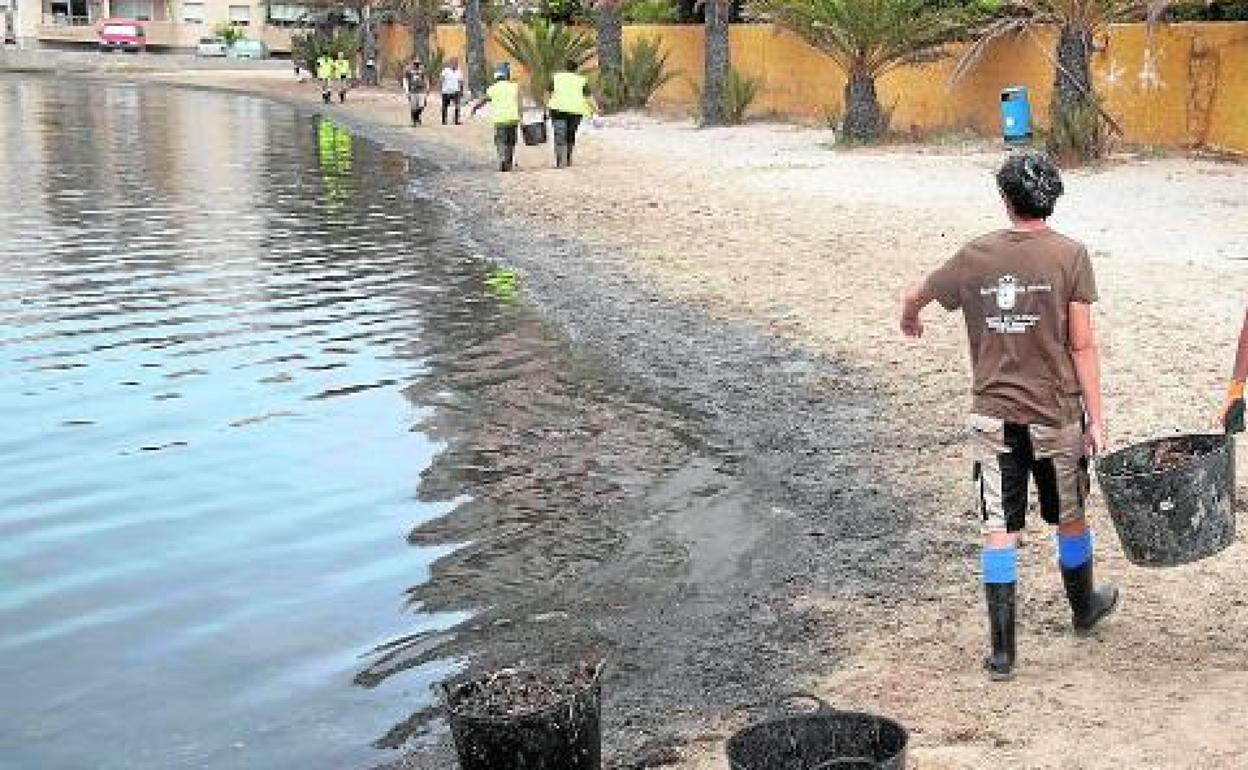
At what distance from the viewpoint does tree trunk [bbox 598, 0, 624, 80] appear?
3633 cm

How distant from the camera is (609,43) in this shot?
36781 millimetres

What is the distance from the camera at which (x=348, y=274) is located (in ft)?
54.0

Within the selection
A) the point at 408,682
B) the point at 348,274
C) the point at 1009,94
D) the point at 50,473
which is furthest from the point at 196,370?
the point at 1009,94

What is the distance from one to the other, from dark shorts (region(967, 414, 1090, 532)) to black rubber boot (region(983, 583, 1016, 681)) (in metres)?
0.20

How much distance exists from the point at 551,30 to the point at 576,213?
18.9 metres

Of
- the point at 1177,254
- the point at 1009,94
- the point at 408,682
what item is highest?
the point at 1009,94

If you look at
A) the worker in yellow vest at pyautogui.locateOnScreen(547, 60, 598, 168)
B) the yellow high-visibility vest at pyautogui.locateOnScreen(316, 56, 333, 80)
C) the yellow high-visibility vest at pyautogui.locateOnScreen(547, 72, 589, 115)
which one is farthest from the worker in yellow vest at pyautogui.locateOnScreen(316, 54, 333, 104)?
the yellow high-visibility vest at pyautogui.locateOnScreen(547, 72, 589, 115)

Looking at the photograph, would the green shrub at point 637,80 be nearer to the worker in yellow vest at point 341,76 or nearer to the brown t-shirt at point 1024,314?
the worker in yellow vest at point 341,76

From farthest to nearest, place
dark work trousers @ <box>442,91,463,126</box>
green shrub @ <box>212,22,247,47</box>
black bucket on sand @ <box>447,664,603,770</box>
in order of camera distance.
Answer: green shrub @ <box>212,22,247,47</box> < dark work trousers @ <box>442,91,463,126</box> < black bucket on sand @ <box>447,664,603,770</box>

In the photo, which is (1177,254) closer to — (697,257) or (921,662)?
(697,257)

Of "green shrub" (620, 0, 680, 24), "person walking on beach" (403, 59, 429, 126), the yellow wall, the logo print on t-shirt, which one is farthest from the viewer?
"green shrub" (620, 0, 680, 24)

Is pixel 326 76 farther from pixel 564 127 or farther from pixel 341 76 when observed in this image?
pixel 564 127

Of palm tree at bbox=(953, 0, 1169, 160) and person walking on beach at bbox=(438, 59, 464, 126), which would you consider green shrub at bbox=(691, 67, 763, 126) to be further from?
palm tree at bbox=(953, 0, 1169, 160)

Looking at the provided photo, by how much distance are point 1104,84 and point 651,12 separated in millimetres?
19673
